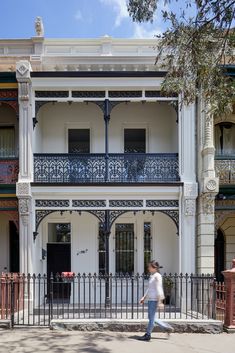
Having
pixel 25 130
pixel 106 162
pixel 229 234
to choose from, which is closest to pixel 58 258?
pixel 106 162

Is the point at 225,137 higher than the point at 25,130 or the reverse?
higher

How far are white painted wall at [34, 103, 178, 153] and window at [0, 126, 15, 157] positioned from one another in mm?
1024

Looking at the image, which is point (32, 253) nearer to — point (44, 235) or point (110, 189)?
point (44, 235)

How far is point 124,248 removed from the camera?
53.8 ft

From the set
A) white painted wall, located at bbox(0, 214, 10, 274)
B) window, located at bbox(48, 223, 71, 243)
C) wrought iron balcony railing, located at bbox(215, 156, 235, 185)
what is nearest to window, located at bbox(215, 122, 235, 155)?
wrought iron balcony railing, located at bbox(215, 156, 235, 185)

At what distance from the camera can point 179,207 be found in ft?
47.8

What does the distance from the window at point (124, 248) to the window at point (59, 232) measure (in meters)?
1.69

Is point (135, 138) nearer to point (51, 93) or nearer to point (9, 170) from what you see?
point (51, 93)

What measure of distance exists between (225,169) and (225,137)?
7.41ft

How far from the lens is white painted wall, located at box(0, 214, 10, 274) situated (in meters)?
16.7

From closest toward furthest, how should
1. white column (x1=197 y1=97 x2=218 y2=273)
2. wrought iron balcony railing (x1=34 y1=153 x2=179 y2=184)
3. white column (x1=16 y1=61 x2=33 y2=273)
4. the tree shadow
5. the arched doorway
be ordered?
the tree shadow → white column (x1=197 y1=97 x2=218 y2=273) → white column (x1=16 y1=61 x2=33 y2=273) → wrought iron balcony railing (x1=34 y1=153 x2=179 y2=184) → the arched doorway

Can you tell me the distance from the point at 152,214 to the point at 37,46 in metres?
6.99

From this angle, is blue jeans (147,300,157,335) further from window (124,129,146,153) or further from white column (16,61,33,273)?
window (124,129,146,153)

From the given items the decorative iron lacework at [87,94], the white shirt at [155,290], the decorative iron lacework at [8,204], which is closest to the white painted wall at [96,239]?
the decorative iron lacework at [8,204]
